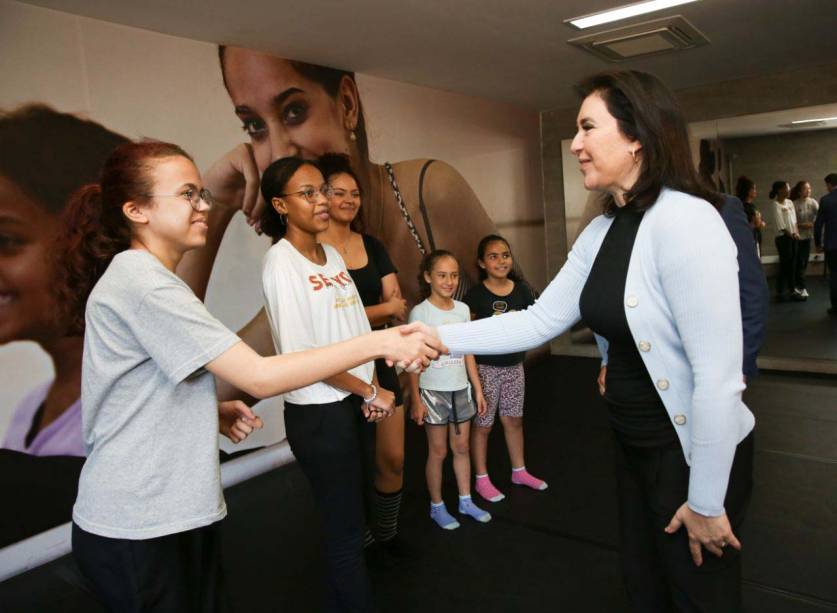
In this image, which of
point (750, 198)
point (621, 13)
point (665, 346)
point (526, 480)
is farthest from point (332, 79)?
point (750, 198)

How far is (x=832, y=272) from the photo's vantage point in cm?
549

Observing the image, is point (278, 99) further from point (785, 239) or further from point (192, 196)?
point (785, 239)

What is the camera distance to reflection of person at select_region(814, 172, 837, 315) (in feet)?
17.1

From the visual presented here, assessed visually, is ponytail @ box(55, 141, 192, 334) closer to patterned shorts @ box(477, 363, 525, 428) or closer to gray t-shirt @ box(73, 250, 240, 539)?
gray t-shirt @ box(73, 250, 240, 539)

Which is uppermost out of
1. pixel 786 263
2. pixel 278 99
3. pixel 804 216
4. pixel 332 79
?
pixel 332 79

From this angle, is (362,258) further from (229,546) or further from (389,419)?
(229,546)

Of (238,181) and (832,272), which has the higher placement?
(238,181)

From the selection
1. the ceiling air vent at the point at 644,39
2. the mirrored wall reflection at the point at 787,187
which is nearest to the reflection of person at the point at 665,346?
the ceiling air vent at the point at 644,39

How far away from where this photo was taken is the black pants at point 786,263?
559 cm

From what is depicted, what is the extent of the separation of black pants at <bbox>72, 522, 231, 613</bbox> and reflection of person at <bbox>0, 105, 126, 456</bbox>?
1.70 metres

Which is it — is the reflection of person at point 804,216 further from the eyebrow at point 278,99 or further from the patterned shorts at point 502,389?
the eyebrow at point 278,99

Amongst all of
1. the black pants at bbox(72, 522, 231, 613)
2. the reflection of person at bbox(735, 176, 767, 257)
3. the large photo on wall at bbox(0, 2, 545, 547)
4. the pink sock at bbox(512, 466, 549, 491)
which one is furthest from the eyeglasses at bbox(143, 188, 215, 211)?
the reflection of person at bbox(735, 176, 767, 257)

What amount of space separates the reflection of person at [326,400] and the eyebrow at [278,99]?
1.88m

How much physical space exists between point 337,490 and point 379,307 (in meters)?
0.98
